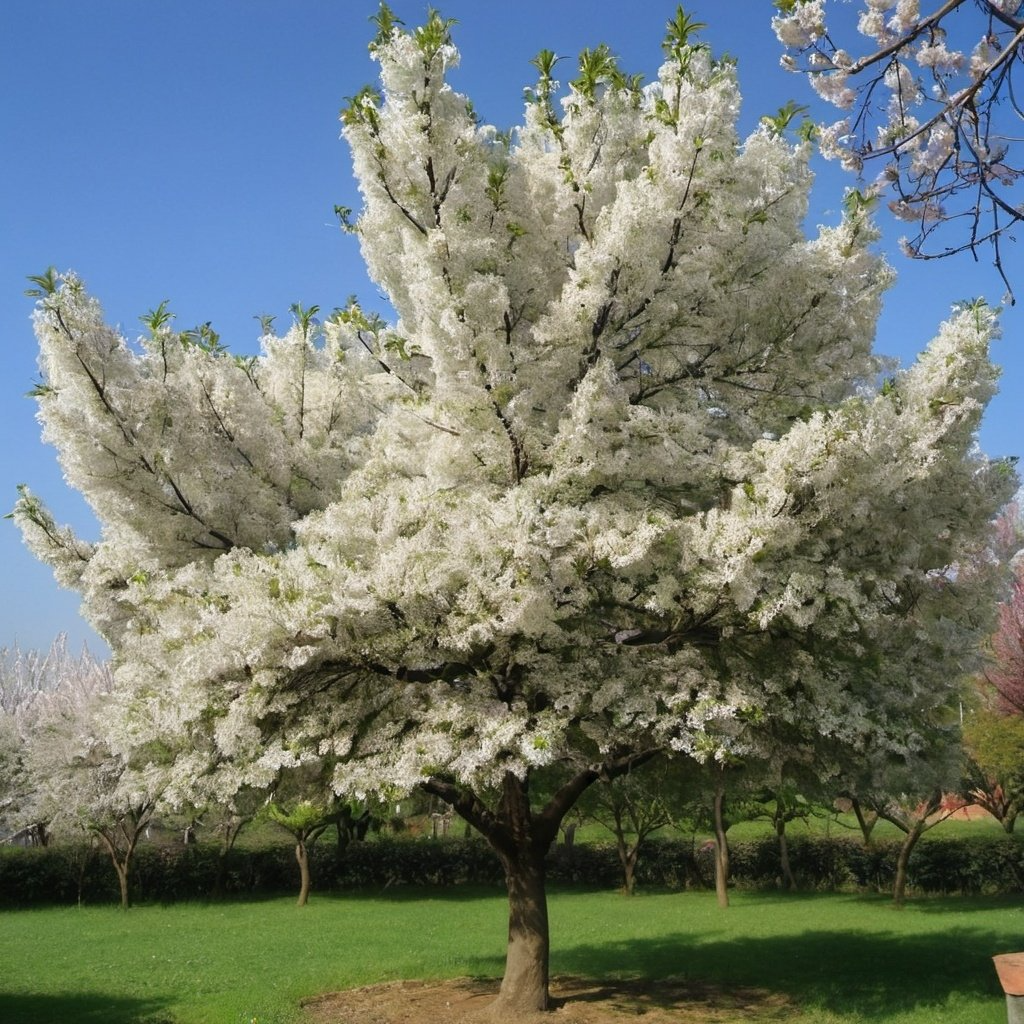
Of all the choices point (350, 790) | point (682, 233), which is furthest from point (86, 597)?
point (682, 233)

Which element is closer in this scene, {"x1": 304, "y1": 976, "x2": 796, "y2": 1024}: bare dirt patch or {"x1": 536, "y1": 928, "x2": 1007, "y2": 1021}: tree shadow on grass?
{"x1": 304, "y1": 976, "x2": 796, "y2": 1024}: bare dirt patch

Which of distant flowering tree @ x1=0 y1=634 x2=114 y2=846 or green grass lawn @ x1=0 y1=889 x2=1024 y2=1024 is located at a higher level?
distant flowering tree @ x1=0 y1=634 x2=114 y2=846

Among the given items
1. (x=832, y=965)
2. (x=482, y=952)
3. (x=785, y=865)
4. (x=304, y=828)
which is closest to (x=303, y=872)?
(x=304, y=828)

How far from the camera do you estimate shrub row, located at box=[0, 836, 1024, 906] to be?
2427 centimetres

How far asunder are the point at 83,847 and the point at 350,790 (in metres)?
22.9

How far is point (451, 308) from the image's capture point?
827 cm

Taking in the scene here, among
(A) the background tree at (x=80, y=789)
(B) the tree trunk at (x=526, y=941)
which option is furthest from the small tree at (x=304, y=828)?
(B) the tree trunk at (x=526, y=941)

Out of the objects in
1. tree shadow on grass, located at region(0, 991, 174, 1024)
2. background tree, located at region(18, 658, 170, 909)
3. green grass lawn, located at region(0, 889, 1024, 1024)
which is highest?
background tree, located at region(18, 658, 170, 909)

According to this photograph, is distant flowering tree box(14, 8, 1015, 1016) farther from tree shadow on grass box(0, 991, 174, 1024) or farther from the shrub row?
the shrub row

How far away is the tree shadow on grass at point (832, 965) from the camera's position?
456 inches

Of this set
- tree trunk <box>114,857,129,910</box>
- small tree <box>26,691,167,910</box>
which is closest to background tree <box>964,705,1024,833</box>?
small tree <box>26,691,167,910</box>

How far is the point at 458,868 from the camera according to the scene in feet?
99.5

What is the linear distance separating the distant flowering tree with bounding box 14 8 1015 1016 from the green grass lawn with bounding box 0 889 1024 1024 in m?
3.86

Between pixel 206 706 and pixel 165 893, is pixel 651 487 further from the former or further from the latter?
pixel 165 893
